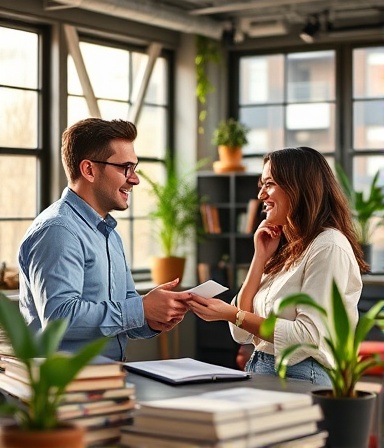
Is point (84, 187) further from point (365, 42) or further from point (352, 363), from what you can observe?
point (365, 42)

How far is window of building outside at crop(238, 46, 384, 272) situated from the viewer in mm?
8031

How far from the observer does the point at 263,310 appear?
3.50m

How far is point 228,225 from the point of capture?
830cm

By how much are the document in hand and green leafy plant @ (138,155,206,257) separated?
15.1 feet

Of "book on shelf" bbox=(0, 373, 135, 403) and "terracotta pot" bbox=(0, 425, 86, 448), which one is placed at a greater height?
"terracotta pot" bbox=(0, 425, 86, 448)

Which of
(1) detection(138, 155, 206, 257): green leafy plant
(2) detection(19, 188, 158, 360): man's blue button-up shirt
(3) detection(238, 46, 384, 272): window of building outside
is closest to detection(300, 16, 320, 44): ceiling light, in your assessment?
(3) detection(238, 46, 384, 272): window of building outside

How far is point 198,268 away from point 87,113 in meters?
1.71

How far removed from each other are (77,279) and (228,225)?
200 inches

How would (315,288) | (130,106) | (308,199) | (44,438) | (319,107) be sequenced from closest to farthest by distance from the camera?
(44,438) < (315,288) < (308,199) < (130,106) < (319,107)

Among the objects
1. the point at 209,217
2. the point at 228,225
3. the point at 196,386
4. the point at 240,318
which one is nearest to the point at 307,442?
the point at 196,386

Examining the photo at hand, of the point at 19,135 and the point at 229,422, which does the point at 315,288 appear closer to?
the point at 229,422

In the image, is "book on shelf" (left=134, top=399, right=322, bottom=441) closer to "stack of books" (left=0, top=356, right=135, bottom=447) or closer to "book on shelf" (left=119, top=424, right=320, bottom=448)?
"book on shelf" (left=119, top=424, right=320, bottom=448)

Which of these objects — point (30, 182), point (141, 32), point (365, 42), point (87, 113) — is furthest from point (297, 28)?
point (30, 182)

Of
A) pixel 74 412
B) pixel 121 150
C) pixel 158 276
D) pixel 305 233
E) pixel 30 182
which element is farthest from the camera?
pixel 158 276
